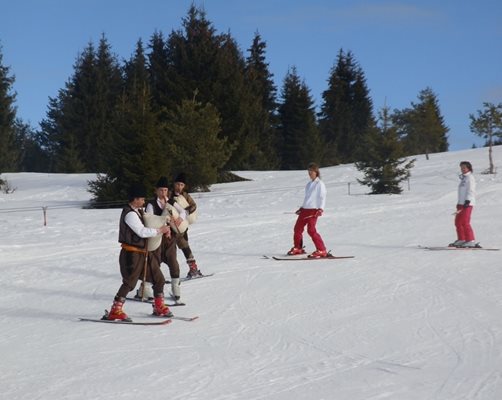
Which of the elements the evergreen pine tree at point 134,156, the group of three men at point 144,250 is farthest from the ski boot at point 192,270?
the evergreen pine tree at point 134,156

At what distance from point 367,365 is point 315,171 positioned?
741cm

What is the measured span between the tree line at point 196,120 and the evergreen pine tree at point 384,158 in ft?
0.16

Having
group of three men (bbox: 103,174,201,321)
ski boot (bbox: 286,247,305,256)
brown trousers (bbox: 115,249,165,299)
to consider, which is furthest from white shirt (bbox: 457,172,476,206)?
brown trousers (bbox: 115,249,165,299)

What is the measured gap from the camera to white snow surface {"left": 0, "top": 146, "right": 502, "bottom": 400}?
6.08 meters

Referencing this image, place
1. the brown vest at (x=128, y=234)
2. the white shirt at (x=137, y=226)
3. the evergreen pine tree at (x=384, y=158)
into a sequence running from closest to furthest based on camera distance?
the white shirt at (x=137, y=226) < the brown vest at (x=128, y=234) < the evergreen pine tree at (x=384, y=158)

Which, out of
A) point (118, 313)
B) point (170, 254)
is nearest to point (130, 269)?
point (118, 313)

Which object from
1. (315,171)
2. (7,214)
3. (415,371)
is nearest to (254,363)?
(415,371)

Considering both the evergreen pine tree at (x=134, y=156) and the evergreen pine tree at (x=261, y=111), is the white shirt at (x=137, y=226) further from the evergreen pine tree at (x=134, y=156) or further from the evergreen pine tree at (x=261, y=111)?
the evergreen pine tree at (x=261, y=111)

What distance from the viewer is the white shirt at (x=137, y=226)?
8.48 meters

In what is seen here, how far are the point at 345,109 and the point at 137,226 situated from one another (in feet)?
207

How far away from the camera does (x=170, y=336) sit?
26.4ft

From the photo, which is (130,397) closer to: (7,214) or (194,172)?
(7,214)

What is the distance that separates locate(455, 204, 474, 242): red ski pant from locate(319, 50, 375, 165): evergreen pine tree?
51453mm

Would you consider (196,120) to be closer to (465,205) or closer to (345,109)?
(465,205)
